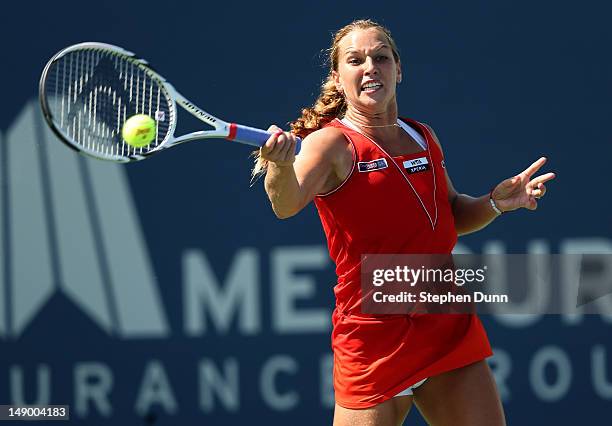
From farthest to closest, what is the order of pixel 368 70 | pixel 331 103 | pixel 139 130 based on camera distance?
pixel 331 103 < pixel 368 70 < pixel 139 130

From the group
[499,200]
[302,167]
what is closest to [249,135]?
[302,167]

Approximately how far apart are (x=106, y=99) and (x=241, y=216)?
166 cm

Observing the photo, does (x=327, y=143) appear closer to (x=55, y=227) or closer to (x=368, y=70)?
(x=368, y=70)

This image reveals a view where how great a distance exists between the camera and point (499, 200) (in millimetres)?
3395

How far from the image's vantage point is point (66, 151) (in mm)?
4742

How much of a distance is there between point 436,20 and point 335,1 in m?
0.43

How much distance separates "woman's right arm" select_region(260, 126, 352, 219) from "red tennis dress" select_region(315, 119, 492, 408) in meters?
0.04

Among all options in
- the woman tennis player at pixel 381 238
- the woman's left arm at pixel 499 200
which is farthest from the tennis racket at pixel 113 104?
the woman's left arm at pixel 499 200

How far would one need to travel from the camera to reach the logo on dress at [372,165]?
316 centimetres

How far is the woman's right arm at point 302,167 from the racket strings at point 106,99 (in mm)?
342

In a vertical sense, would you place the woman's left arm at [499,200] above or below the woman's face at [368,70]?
below

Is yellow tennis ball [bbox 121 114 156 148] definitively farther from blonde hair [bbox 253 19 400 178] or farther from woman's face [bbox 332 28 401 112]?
woman's face [bbox 332 28 401 112]

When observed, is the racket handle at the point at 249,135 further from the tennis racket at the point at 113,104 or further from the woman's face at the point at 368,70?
the woman's face at the point at 368,70

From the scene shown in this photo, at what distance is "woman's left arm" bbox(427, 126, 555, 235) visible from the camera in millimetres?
3285
